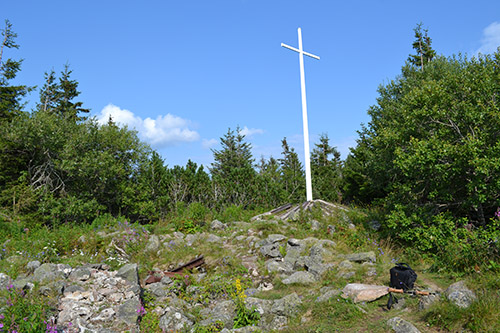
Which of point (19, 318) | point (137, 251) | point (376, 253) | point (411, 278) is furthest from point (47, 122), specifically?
point (411, 278)

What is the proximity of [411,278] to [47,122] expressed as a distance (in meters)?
13.5

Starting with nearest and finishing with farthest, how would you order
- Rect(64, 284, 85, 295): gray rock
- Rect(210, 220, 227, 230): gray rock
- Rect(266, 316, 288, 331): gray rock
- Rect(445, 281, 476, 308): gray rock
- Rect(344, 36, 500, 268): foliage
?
Rect(445, 281, 476, 308): gray rock < Rect(266, 316, 288, 331): gray rock < Rect(64, 284, 85, 295): gray rock < Rect(344, 36, 500, 268): foliage < Rect(210, 220, 227, 230): gray rock

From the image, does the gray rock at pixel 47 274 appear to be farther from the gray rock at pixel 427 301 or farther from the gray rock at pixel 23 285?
the gray rock at pixel 427 301

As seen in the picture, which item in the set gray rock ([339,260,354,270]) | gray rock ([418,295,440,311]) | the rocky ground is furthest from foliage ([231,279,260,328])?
gray rock ([418,295,440,311])

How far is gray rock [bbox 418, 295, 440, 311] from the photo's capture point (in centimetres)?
493

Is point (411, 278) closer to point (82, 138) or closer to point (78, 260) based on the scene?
point (78, 260)

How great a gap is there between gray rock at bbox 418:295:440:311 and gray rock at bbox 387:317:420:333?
53cm

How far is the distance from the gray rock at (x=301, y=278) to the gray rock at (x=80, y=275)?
3917mm

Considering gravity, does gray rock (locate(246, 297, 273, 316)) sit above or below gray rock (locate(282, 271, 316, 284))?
below

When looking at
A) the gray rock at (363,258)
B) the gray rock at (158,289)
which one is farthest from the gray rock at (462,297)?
the gray rock at (158,289)

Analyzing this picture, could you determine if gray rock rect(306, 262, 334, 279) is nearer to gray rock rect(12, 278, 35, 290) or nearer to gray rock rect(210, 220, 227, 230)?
gray rock rect(210, 220, 227, 230)

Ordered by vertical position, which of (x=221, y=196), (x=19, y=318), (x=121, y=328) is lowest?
(x=121, y=328)

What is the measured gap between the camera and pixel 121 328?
530 cm

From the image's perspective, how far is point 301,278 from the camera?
6.80 metres
